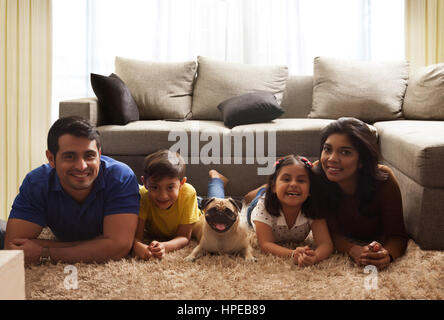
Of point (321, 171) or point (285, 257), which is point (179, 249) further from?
point (321, 171)

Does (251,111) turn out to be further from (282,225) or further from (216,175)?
(282,225)

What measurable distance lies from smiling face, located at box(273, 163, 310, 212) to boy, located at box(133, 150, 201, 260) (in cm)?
41

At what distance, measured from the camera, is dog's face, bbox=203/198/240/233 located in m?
1.69

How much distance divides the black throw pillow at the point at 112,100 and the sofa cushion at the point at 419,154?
164 cm

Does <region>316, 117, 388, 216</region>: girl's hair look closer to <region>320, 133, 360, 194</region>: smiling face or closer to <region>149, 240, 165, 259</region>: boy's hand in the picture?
<region>320, 133, 360, 194</region>: smiling face

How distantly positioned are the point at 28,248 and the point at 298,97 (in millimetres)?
2421

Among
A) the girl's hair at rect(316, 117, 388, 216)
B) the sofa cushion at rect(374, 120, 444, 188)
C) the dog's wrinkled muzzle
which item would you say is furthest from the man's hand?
the sofa cushion at rect(374, 120, 444, 188)

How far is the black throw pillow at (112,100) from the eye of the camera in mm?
2912

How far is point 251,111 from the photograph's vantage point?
9.62 feet

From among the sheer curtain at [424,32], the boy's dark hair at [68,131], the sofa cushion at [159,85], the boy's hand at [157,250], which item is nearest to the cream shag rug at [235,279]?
the boy's hand at [157,250]

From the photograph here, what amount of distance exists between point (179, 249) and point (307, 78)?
2157 mm

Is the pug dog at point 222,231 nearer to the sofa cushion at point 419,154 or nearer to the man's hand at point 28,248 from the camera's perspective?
the man's hand at point 28,248

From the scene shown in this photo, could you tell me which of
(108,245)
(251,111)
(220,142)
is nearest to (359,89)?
(251,111)
